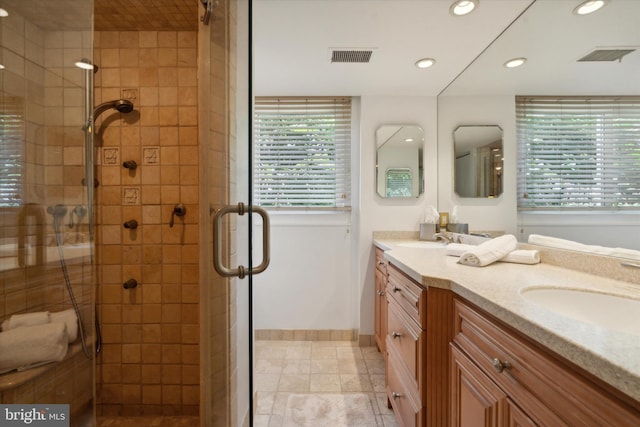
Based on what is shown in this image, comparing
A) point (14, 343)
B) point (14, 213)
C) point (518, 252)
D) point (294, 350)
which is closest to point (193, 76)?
point (14, 213)

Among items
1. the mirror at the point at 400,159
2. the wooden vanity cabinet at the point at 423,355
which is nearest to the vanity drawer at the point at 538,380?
the wooden vanity cabinet at the point at 423,355

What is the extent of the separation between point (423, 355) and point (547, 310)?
1.75 feet

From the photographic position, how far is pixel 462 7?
1.32 meters

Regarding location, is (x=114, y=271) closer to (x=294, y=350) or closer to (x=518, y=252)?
(x=294, y=350)

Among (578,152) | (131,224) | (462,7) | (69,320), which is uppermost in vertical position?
(462,7)

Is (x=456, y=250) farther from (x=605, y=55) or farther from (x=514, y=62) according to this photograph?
(x=514, y=62)

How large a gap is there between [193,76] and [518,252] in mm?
2051

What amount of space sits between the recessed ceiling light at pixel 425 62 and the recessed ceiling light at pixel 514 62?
18.7 inches

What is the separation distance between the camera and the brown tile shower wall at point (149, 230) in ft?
4.92

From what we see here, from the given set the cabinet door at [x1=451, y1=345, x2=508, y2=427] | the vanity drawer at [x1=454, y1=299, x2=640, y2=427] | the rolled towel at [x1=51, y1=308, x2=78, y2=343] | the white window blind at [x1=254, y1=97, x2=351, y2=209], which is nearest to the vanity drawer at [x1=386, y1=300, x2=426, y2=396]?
the cabinet door at [x1=451, y1=345, x2=508, y2=427]

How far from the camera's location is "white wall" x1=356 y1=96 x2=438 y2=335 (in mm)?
2377

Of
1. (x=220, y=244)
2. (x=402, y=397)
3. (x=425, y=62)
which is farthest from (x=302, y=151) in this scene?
(x=402, y=397)

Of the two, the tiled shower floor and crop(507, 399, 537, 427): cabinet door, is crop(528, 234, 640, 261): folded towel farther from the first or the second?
the tiled shower floor

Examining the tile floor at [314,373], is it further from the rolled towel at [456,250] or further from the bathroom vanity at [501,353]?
the rolled towel at [456,250]
